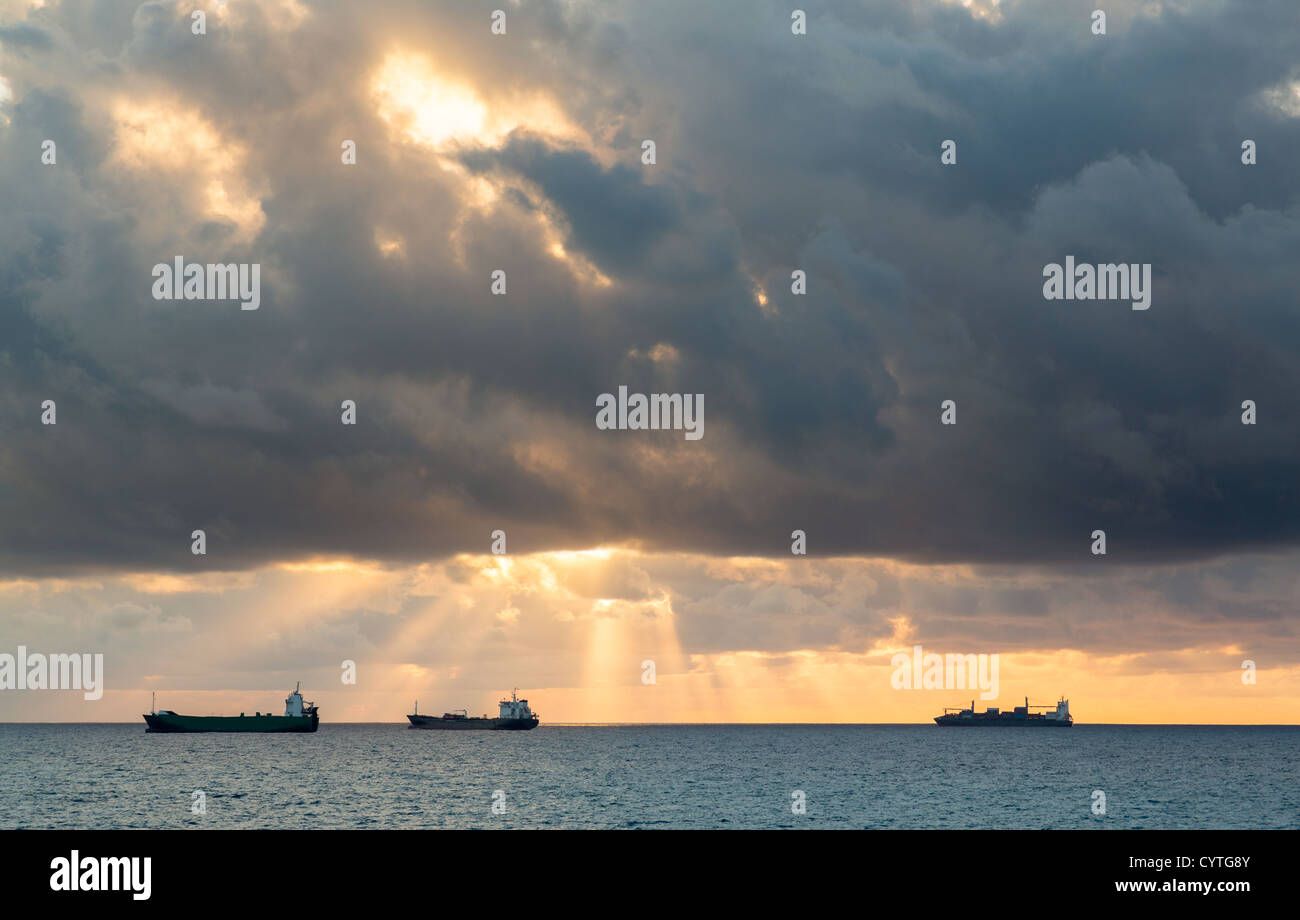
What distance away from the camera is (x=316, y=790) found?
13488 cm

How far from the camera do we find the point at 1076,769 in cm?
19850
